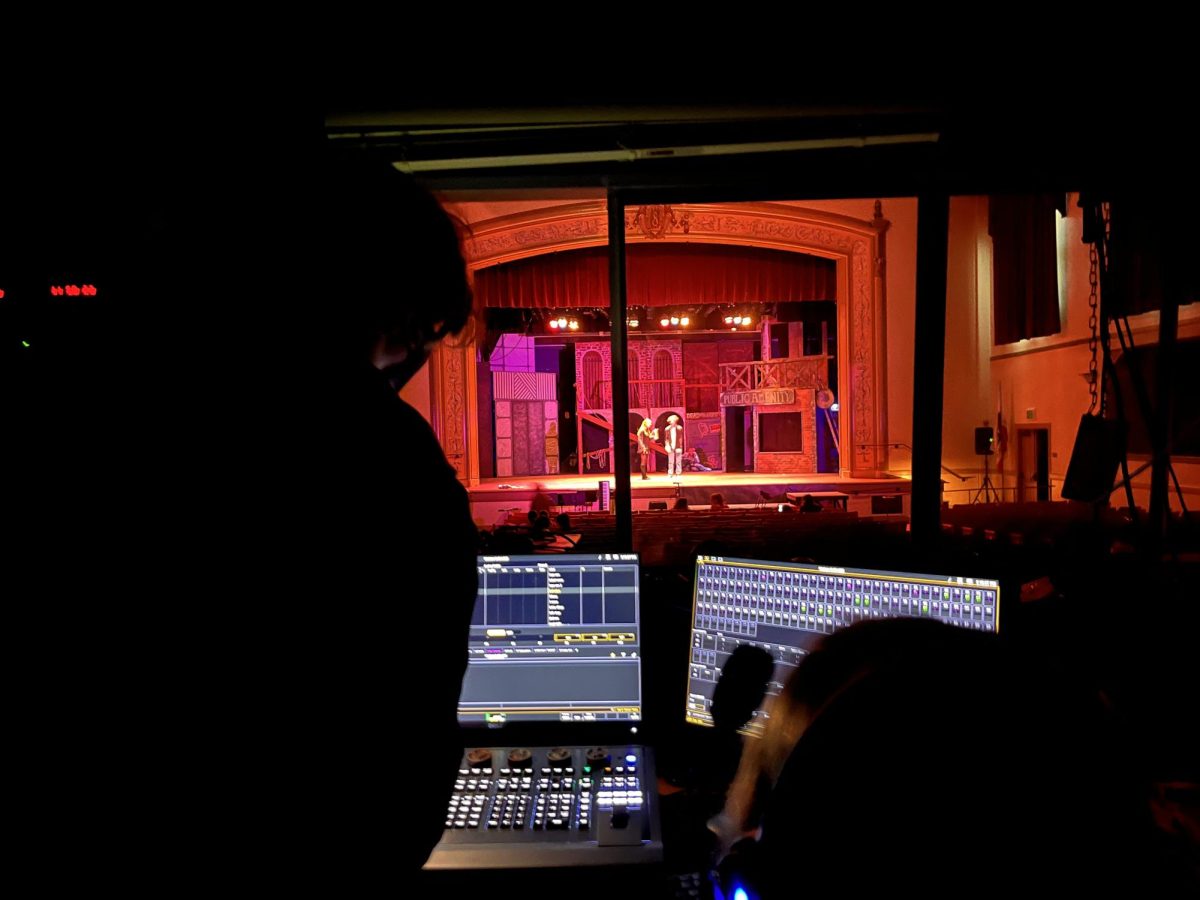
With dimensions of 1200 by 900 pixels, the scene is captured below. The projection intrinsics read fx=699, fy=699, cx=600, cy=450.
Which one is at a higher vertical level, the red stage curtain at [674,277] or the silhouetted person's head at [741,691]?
the red stage curtain at [674,277]

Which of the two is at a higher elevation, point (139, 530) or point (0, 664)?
point (139, 530)

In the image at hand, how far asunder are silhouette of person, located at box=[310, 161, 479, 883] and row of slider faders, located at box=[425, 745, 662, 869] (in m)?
0.41

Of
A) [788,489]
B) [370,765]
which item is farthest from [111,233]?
[788,489]

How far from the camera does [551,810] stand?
47.7 inches

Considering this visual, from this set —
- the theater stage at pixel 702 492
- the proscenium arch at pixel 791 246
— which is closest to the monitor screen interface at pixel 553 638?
the theater stage at pixel 702 492

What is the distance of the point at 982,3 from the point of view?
63.3 inches

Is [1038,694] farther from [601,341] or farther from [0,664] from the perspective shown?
[601,341]

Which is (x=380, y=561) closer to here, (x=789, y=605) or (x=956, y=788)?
(x=956, y=788)

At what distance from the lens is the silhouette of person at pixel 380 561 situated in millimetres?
667

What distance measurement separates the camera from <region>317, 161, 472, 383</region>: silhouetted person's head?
0.77m

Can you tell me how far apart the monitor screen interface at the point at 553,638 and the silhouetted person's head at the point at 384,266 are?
0.69 meters

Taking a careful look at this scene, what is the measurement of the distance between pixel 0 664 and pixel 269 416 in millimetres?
315

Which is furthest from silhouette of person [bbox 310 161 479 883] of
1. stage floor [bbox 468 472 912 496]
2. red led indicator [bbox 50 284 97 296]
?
stage floor [bbox 468 472 912 496]

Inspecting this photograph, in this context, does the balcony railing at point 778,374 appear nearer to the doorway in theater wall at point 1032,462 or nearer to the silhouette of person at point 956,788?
the doorway in theater wall at point 1032,462
